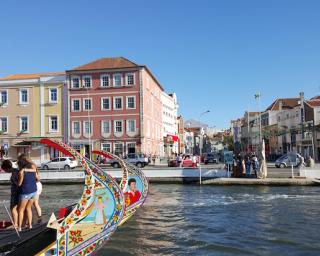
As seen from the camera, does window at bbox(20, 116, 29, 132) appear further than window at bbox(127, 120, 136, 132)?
Yes

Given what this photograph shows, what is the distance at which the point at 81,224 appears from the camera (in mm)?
8906

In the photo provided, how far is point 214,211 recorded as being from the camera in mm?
19172

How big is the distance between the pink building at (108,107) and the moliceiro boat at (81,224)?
4979 centimetres

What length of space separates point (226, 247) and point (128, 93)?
49.1 m

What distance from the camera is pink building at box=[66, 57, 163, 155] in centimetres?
6016

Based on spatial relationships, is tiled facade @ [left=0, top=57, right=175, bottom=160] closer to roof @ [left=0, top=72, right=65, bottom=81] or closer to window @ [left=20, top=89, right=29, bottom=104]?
window @ [left=20, top=89, right=29, bottom=104]

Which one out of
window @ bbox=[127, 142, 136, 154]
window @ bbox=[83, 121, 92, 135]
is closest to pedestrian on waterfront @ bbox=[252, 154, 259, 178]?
window @ bbox=[127, 142, 136, 154]

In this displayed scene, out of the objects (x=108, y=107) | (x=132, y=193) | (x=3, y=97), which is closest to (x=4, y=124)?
(x=3, y=97)

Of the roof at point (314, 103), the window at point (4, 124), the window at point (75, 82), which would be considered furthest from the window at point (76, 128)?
the roof at point (314, 103)

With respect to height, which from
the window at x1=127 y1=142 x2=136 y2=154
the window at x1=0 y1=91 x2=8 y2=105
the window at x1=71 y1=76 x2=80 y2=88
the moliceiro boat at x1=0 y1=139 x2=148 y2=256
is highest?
the window at x1=71 y1=76 x2=80 y2=88

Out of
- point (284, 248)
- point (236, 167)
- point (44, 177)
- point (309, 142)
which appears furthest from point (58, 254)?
point (309, 142)

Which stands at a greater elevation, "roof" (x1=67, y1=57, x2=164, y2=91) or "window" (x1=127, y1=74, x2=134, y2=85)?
"roof" (x1=67, y1=57, x2=164, y2=91)

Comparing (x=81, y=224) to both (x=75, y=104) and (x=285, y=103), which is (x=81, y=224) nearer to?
(x=75, y=104)

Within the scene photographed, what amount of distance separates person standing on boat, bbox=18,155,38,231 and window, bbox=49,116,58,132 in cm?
5234
